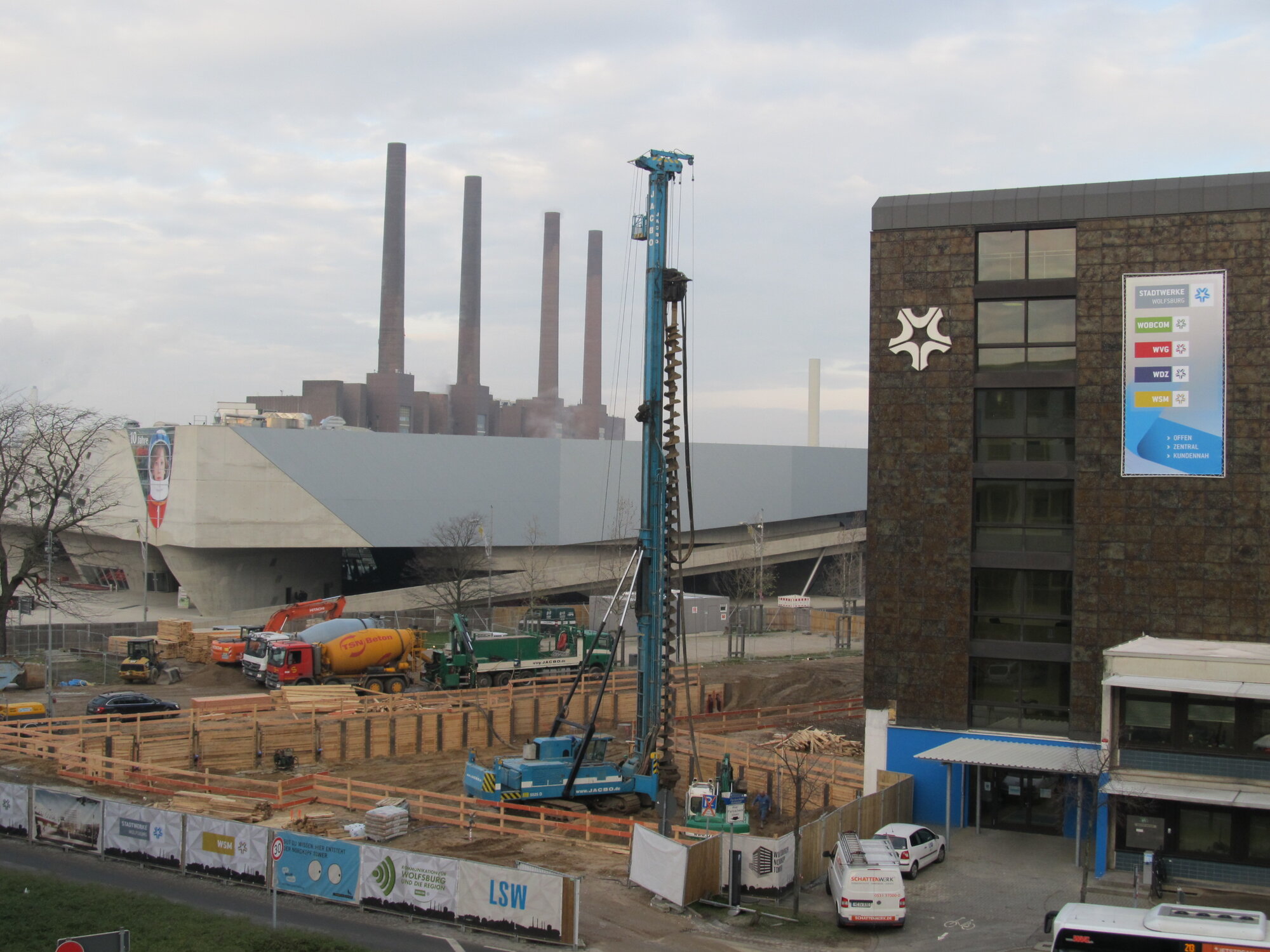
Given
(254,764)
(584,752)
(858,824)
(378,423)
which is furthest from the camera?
(378,423)

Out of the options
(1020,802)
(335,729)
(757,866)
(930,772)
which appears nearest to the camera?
(757,866)

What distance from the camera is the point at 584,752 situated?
2970 centimetres

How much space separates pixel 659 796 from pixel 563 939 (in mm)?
10442

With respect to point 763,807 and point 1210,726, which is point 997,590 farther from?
point 763,807

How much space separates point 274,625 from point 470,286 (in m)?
76.5

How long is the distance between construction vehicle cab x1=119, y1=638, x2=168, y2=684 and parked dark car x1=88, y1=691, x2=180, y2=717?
9058mm

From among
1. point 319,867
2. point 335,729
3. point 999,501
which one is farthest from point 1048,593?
point 335,729

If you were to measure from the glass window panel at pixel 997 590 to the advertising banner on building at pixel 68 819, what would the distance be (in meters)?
21.9

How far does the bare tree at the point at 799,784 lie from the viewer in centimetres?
2300

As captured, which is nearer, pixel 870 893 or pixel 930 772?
pixel 870 893

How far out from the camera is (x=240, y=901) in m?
22.0

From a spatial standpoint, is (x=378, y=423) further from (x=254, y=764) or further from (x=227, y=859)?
(x=227, y=859)

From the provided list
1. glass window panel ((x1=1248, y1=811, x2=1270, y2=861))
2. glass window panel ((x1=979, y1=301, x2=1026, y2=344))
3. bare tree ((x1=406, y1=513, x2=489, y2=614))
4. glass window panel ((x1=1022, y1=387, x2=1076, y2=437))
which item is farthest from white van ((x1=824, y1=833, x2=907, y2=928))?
bare tree ((x1=406, y1=513, x2=489, y2=614))

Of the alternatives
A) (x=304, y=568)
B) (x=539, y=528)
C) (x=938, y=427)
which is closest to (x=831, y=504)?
(x=539, y=528)
